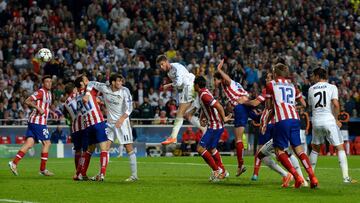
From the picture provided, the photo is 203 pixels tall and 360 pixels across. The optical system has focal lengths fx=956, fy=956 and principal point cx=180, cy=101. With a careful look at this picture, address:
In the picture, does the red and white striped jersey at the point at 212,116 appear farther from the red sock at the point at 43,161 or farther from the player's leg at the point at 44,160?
the red sock at the point at 43,161

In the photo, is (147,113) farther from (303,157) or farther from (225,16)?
(303,157)

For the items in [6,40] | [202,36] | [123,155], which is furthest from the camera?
[202,36]

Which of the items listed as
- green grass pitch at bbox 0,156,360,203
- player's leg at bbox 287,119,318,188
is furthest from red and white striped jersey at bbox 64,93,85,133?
player's leg at bbox 287,119,318,188

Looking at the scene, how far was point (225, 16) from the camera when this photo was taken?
1816 inches

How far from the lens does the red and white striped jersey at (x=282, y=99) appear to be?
18.2 meters

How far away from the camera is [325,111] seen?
2044 cm

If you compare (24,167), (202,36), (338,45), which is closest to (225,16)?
(202,36)

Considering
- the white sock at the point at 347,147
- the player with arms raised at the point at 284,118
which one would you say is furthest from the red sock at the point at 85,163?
the white sock at the point at 347,147

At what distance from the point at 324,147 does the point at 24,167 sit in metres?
14.5

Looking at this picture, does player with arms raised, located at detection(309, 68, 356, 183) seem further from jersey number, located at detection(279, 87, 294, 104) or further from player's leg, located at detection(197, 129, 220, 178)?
player's leg, located at detection(197, 129, 220, 178)

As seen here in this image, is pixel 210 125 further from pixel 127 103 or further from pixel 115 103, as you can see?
pixel 115 103

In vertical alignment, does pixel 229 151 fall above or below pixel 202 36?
below

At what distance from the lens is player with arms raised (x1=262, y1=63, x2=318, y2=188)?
1814cm

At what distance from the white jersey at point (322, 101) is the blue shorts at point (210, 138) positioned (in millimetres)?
2245
